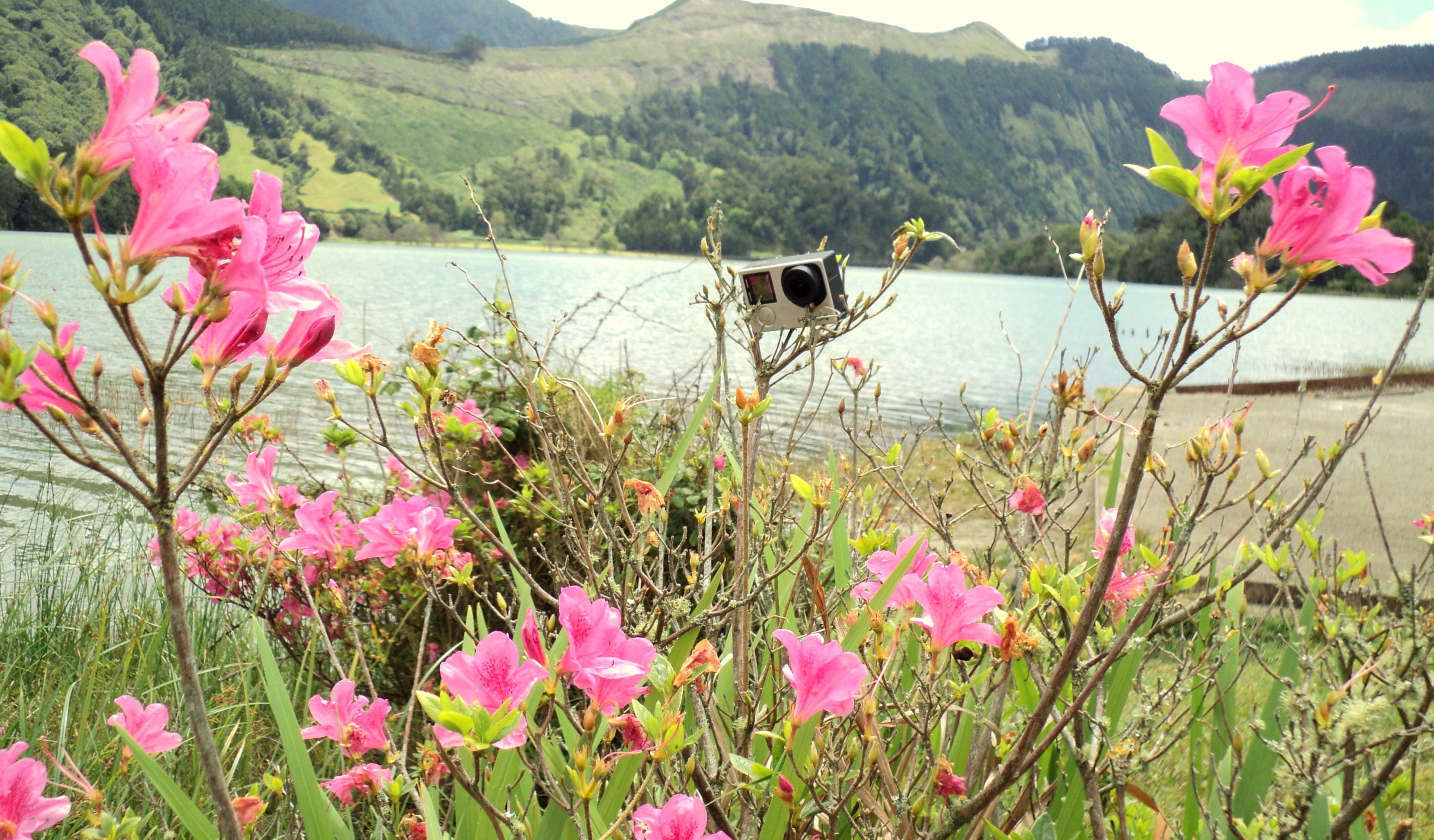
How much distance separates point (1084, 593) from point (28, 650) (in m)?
3.00

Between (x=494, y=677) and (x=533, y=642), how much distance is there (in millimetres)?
48

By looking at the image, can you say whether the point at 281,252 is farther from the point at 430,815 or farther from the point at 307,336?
the point at 430,815

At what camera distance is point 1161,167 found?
64 centimetres

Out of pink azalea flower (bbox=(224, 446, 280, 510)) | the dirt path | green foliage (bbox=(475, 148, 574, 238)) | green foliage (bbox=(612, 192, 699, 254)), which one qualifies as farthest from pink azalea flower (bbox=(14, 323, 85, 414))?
green foliage (bbox=(475, 148, 574, 238))

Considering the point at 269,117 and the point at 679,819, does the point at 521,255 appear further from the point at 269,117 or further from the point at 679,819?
the point at 679,819

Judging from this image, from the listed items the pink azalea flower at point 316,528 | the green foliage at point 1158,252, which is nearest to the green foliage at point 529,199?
the green foliage at point 1158,252

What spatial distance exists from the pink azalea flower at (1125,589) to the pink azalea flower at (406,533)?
1.02 meters

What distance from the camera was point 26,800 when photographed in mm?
806

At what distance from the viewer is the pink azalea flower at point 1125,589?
1174 mm

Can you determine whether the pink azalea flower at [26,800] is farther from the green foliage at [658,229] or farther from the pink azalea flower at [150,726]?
the green foliage at [658,229]

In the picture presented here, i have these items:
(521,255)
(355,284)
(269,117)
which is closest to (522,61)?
(269,117)

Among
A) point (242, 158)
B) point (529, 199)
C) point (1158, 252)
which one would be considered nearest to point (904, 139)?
point (529, 199)

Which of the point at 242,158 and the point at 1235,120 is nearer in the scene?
the point at 1235,120

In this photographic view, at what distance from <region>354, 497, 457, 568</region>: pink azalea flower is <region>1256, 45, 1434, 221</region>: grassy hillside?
97333mm
